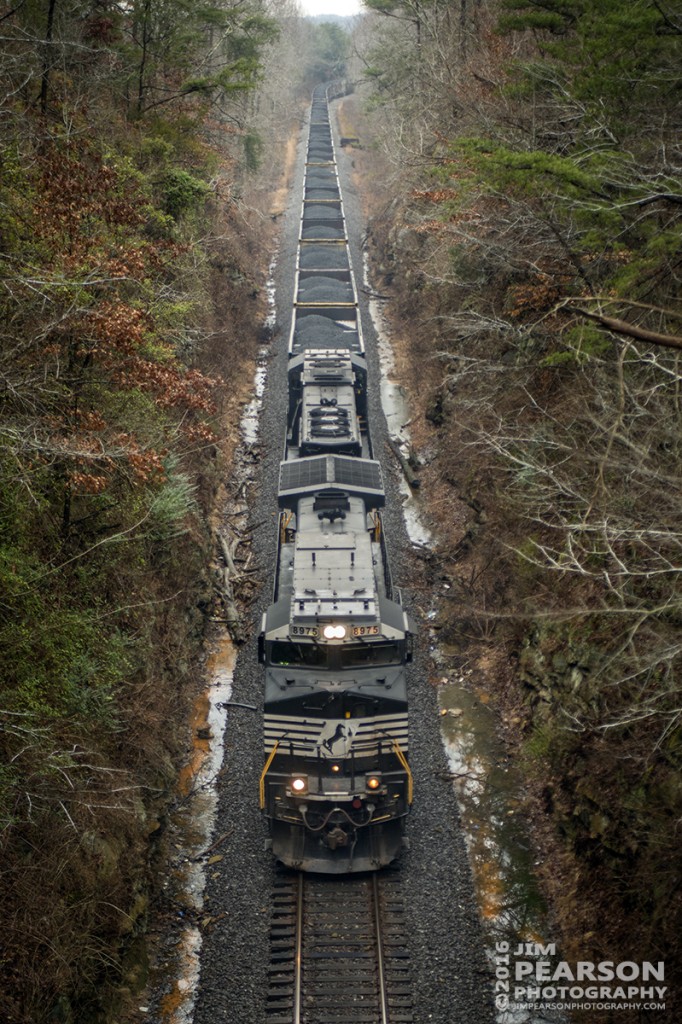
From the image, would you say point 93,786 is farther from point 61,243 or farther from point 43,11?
point 43,11

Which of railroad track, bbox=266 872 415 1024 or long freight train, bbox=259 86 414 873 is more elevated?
long freight train, bbox=259 86 414 873

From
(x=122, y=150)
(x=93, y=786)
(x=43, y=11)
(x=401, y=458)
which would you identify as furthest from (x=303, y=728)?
(x=43, y=11)

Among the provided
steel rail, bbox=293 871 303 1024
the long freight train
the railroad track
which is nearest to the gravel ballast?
the railroad track

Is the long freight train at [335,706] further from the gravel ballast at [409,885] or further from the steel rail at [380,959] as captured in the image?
the gravel ballast at [409,885]

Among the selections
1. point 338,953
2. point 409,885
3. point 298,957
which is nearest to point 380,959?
point 338,953

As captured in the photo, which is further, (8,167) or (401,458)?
(401,458)

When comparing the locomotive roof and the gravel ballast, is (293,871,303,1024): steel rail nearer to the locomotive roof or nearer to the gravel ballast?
the gravel ballast
